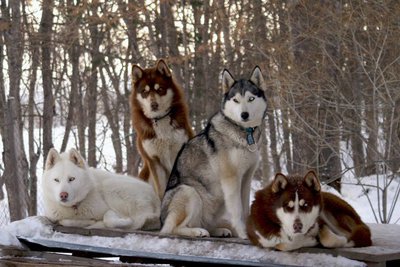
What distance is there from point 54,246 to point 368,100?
7561mm

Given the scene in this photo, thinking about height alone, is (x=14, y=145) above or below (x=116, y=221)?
above

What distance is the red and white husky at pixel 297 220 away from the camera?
14.7ft

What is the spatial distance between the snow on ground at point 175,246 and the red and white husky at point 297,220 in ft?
0.27

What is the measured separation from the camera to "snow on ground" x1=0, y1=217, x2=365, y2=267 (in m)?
4.49

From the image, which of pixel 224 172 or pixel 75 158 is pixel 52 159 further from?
pixel 224 172

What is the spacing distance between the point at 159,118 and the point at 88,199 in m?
1.06

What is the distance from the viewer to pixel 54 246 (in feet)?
19.1

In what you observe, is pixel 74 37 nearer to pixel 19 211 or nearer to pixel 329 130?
pixel 19 211

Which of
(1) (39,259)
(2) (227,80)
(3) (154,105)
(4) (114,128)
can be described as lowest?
(1) (39,259)

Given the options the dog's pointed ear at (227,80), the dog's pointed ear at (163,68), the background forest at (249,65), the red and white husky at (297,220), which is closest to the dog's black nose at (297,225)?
the red and white husky at (297,220)

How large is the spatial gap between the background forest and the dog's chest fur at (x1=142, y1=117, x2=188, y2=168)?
3997 mm

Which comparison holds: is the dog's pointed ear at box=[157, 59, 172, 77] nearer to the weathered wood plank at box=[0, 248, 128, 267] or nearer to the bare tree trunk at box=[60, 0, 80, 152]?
→ the weathered wood plank at box=[0, 248, 128, 267]

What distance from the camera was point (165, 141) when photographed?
257 inches

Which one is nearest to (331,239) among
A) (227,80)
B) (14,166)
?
(227,80)
